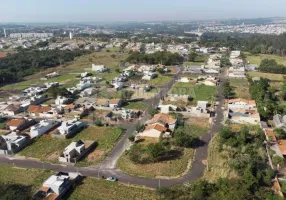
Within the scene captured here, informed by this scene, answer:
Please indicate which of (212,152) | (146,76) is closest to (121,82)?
(146,76)

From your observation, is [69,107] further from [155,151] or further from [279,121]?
[279,121]

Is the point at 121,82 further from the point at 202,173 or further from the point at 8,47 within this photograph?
the point at 8,47

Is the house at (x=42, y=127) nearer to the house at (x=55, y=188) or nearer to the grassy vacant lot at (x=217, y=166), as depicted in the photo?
the house at (x=55, y=188)

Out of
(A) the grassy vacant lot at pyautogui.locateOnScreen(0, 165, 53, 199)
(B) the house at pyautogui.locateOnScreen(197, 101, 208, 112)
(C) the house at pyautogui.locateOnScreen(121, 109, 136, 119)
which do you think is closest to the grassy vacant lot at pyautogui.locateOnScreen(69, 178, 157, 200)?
A: (A) the grassy vacant lot at pyautogui.locateOnScreen(0, 165, 53, 199)

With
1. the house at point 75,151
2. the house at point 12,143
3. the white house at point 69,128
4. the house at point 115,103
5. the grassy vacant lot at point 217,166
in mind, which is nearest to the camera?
the grassy vacant lot at point 217,166

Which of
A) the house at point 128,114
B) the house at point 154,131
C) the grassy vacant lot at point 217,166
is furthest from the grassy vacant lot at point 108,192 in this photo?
the house at point 128,114

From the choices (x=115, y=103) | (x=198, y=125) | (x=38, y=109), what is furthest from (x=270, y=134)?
(x=38, y=109)
